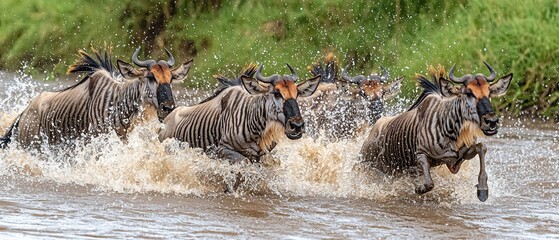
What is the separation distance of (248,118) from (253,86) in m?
0.24

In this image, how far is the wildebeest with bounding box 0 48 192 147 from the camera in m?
9.92

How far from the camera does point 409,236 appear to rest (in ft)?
25.8

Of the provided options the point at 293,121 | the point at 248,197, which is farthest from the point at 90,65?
the point at 293,121

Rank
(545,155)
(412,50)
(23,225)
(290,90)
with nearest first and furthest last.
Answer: (23,225) < (290,90) < (545,155) < (412,50)

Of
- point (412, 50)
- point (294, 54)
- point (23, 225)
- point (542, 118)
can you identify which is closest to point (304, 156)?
point (23, 225)

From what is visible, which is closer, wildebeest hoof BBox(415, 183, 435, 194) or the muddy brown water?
the muddy brown water

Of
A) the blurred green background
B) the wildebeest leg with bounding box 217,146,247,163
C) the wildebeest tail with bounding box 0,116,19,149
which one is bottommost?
the wildebeest leg with bounding box 217,146,247,163

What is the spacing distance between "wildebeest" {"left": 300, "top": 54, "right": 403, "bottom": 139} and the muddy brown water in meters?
0.21

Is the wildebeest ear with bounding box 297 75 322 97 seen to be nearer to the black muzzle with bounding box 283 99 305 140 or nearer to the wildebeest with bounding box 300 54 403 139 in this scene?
the black muzzle with bounding box 283 99 305 140

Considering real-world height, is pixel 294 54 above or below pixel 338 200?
above

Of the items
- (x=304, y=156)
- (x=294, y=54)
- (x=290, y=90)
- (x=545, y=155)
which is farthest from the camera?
(x=294, y=54)

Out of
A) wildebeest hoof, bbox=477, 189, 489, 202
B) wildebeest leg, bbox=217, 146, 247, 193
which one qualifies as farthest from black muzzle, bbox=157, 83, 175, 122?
wildebeest hoof, bbox=477, 189, 489, 202

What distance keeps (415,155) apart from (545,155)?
3.89 meters

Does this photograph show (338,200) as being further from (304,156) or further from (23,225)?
(23,225)
